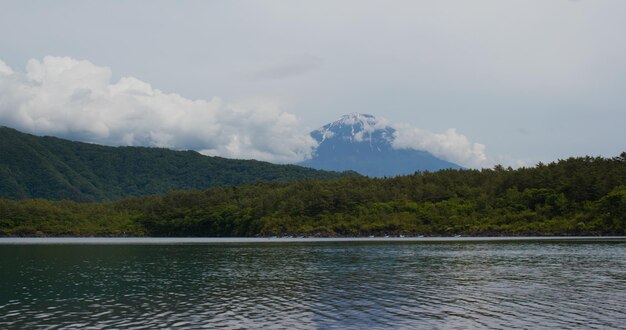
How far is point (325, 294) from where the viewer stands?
2330 inches

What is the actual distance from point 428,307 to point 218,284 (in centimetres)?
2878

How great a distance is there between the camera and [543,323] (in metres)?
42.2

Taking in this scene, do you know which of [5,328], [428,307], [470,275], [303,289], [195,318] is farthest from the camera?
[470,275]

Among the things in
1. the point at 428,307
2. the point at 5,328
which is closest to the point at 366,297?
the point at 428,307

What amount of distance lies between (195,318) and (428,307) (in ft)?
64.8

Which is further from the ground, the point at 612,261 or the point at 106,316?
the point at 612,261

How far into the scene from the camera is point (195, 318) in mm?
45719

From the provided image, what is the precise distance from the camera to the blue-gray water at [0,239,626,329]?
4441cm

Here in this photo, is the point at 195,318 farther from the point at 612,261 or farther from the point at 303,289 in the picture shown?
the point at 612,261

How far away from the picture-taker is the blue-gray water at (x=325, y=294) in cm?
4441

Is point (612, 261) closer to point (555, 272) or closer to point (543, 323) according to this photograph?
point (555, 272)

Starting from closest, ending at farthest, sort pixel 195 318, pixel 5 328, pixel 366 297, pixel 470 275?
1. pixel 5 328
2. pixel 195 318
3. pixel 366 297
4. pixel 470 275

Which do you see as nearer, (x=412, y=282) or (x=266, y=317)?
(x=266, y=317)

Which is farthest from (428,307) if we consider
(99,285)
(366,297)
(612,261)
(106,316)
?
(612,261)
